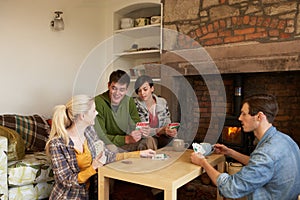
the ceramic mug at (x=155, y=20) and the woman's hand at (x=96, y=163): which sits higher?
the ceramic mug at (x=155, y=20)

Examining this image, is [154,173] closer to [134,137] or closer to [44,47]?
[134,137]

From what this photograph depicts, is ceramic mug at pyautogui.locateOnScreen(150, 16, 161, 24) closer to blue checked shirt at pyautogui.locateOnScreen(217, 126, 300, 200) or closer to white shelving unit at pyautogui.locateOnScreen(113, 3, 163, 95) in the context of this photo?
white shelving unit at pyautogui.locateOnScreen(113, 3, 163, 95)

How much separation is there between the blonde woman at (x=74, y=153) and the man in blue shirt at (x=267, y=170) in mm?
721

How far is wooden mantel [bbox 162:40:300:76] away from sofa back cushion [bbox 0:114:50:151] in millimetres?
1542

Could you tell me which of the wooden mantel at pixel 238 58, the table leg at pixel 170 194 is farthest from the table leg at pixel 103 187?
the wooden mantel at pixel 238 58

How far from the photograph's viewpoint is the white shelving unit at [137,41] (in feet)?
11.8

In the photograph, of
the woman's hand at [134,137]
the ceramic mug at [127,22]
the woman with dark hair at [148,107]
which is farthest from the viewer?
the ceramic mug at [127,22]

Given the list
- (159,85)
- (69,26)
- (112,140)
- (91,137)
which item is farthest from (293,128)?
(69,26)

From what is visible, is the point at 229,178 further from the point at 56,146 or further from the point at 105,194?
the point at 56,146

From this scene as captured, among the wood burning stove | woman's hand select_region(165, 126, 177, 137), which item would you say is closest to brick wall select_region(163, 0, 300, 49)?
the wood burning stove

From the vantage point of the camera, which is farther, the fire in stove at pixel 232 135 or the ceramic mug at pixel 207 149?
the fire in stove at pixel 232 135

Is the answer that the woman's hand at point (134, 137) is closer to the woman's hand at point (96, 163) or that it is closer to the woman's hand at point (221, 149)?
the woman's hand at point (96, 163)

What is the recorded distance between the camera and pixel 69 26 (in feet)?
11.7

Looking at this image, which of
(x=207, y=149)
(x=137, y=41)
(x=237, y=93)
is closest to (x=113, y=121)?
(x=207, y=149)
